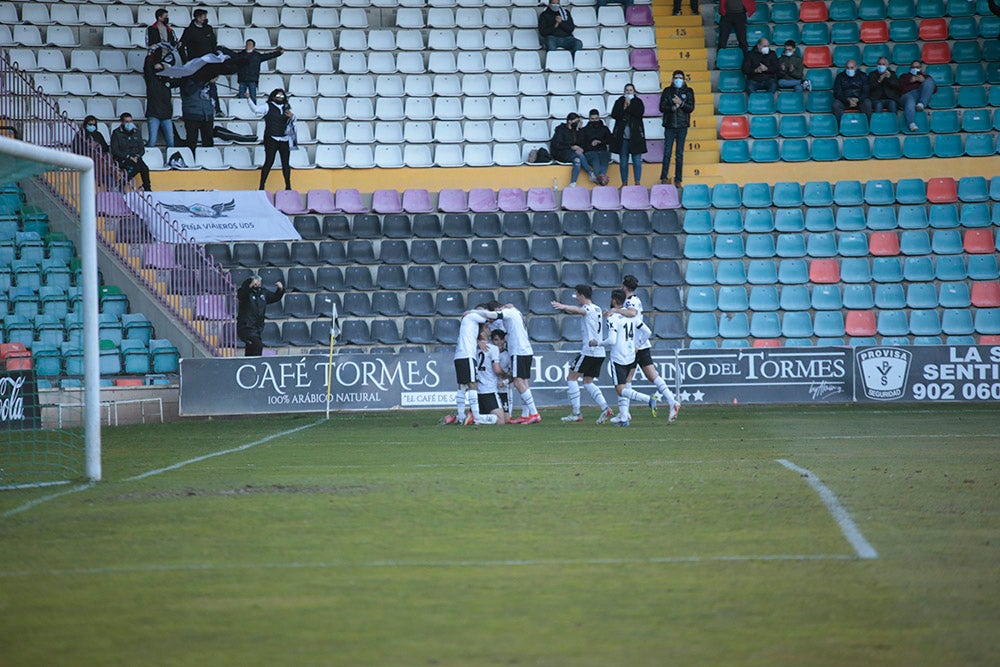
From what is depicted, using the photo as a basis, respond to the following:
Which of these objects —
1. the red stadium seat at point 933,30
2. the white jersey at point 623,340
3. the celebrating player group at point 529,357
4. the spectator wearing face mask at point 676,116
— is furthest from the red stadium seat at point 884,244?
the white jersey at point 623,340

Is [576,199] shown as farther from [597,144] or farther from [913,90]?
[913,90]

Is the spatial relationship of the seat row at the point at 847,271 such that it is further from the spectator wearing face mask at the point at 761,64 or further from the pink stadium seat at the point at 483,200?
the spectator wearing face mask at the point at 761,64

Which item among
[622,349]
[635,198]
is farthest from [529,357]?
[635,198]

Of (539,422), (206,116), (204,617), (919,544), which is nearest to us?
(204,617)

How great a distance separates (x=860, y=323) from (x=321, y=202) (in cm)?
1157

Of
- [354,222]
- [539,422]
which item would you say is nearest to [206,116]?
[354,222]

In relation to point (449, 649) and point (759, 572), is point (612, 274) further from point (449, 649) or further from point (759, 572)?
point (449, 649)

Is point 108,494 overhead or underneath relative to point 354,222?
underneath

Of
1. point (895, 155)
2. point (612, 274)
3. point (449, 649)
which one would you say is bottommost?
point (449, 649)

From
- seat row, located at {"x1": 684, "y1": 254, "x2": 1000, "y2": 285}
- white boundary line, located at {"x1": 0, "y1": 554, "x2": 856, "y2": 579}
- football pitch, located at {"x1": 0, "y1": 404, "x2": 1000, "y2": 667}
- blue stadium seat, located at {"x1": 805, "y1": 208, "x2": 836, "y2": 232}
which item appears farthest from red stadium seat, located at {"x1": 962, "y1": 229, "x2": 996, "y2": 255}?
white boundary line, located at {"x1": 0, "y1": 554, "x2": 856, "y2": 579}

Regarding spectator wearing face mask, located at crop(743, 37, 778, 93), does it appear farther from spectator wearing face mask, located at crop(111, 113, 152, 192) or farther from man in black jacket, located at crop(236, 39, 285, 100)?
spectator wearing face mask, located at crop(111, 113, 152, 192)

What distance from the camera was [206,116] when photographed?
27484mm

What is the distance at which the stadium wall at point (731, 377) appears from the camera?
2222cm

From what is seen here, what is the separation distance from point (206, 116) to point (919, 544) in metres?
22.8
